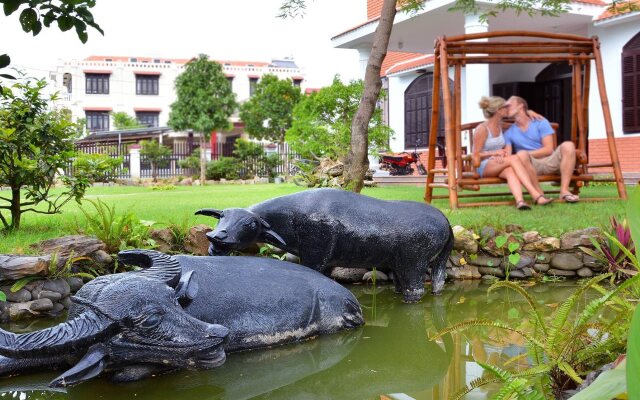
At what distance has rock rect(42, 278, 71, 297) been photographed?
407 centimetres

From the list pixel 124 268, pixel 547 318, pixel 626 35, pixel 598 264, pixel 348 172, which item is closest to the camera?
pixel 547 318

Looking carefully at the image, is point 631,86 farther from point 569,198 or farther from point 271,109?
point 271,109

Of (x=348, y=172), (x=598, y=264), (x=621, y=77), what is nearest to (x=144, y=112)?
(x=621, y=77)

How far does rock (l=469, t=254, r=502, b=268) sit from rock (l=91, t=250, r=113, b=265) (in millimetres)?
2913

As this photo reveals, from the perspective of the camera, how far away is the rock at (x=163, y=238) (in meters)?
4.82

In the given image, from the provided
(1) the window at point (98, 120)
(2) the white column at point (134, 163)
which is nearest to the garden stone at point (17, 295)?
(2) the white column at point (134, 163)

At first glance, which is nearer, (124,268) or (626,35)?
(124,268)

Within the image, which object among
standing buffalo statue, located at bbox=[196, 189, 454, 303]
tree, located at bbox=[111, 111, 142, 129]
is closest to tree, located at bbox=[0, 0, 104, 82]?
standing buffalo statue, located at bbox=[196, 189, 454, 303]

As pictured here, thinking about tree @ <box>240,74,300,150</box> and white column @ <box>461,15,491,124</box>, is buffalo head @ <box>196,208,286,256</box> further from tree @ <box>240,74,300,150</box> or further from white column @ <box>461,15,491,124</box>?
tree @ <box>240,74,300,150</box>

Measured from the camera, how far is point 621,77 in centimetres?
1304

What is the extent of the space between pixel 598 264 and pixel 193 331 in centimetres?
363

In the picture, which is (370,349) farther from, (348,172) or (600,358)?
(348,172)

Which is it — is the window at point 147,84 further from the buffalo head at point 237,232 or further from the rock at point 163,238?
the buffalo head at point 237,232

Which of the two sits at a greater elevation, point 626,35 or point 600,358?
point 626,35
